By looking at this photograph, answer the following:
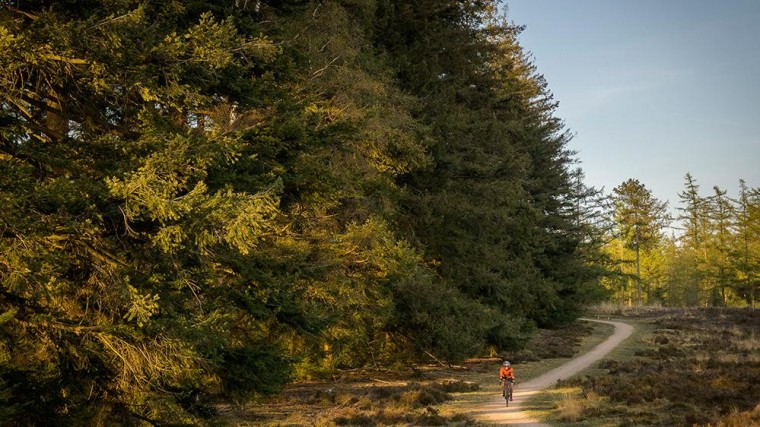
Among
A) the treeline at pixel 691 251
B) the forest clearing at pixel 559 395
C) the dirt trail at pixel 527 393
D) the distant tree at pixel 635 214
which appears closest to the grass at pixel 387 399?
the forest clearing at pixel 559 395

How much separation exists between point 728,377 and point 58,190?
17.0 m

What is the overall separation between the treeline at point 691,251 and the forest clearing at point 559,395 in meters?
29.1

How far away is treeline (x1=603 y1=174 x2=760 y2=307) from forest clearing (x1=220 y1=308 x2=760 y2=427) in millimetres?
29068

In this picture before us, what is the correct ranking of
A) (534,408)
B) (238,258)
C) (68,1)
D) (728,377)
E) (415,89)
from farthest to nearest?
(415,89), (728,377), (534,408), (238,258), (68,1)

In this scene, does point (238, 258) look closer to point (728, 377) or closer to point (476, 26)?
point (728, 377)

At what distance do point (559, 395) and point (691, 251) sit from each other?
64.9m

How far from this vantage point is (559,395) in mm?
14828

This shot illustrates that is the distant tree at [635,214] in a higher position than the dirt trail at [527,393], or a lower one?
higher

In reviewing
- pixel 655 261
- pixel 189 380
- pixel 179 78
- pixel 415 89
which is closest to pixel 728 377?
pixel 415 89

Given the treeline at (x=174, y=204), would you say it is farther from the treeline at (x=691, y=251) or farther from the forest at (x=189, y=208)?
the treeline at (x=691, y=251)

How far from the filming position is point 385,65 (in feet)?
59.7

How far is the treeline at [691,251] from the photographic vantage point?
1971 inches

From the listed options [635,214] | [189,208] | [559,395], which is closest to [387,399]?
[559,395]

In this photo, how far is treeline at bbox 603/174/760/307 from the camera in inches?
1971
